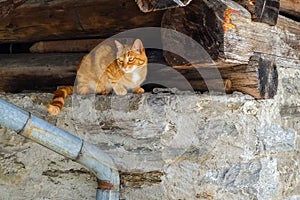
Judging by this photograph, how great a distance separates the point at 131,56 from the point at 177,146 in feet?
1.79

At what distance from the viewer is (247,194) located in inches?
90.4

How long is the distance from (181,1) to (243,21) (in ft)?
1.62

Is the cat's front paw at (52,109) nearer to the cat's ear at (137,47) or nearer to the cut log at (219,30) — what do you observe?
the cat's ear at (137,47)

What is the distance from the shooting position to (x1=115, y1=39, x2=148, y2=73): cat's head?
8.25 ft

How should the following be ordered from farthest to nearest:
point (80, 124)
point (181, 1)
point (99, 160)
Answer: point (80, 124) → point (99, 160) → point (181, 1)

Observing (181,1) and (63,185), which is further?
(63,185)

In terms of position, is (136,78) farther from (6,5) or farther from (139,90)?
(6,5)

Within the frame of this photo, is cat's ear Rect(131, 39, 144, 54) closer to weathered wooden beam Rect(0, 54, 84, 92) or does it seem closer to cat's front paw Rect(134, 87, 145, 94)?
cat's front paw Rect(134, 87, 145, 94)

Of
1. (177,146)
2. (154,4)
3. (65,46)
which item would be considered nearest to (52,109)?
(65,46)

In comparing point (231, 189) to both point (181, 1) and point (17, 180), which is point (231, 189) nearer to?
point (181, 1)

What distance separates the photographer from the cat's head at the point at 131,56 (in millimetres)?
2516

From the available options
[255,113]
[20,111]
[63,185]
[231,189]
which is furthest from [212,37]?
[63,185]

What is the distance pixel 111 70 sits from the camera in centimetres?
264

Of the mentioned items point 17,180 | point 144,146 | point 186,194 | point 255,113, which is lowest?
point 17,180
